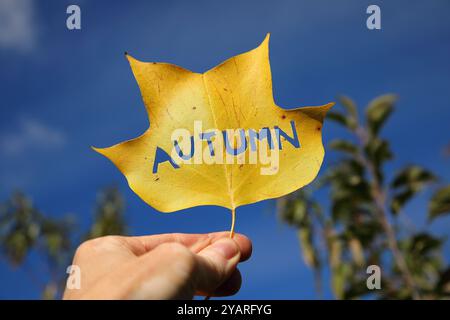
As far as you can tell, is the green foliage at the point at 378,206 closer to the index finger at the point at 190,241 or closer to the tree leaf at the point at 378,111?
the tree leaf at the point at 378,111

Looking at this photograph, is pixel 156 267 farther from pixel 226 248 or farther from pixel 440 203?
pixel 440 203

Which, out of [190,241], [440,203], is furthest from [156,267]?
[440,203]

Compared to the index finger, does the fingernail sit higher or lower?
lower

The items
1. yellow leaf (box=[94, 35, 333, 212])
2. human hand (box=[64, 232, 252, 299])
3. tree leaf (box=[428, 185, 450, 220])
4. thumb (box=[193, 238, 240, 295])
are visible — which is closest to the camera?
human hand (box=[64, 232, 252, 299])

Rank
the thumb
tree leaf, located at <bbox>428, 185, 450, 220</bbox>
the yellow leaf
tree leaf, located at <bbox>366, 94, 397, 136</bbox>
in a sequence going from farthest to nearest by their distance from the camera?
tree leaf, located at <bbox>366, 94, 397, 136</bbox>, tree leaf, located at <bbox>428, 185, 450, 220</bbox>, the yellow leaf, the thumb

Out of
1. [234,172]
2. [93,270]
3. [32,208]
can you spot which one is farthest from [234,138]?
[32,208]

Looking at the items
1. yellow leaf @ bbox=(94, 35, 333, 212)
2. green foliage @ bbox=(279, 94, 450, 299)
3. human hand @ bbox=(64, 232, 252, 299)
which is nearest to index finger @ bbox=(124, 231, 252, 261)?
human hand @ bbox=(64, 232, 252, 299)

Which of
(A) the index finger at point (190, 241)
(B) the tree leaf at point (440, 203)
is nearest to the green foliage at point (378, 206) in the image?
(B) the tree leaf at point (440, 203)

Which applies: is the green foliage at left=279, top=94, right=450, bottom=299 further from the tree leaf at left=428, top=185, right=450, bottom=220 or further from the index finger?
the index finger
